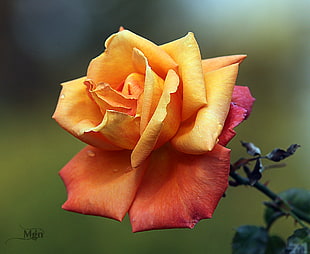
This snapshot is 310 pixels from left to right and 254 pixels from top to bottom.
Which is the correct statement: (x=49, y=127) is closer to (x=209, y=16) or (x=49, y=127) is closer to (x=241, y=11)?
(x=209, y=16)

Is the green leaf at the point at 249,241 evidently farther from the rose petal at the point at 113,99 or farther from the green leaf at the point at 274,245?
the rose petal at the point at 113,99

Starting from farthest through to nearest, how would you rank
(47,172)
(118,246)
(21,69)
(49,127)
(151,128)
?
1. (21,69)
2. (49,127)
3. (47,172)
4. (118,246)
5. (151,128)

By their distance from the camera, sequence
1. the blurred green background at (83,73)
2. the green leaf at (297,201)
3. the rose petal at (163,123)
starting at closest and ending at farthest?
1. the rose petal at (163,123)
2. the green leaf at (297,201)
3. the blurred green background at (83,73)

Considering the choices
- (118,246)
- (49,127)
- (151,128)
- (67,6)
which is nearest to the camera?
(151,128)

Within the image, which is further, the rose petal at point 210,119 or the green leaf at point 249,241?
the green leaf at point 249,241

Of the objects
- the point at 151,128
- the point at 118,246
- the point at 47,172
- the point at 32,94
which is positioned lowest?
the point at 118,246

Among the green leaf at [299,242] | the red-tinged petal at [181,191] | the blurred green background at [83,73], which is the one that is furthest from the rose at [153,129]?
the blurred green background at [83,73]

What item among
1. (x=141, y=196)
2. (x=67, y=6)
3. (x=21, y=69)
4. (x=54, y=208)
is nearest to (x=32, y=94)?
(x=21, y=69)

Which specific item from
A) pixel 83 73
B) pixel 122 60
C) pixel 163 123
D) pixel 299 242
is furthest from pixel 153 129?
pixel 83 73
